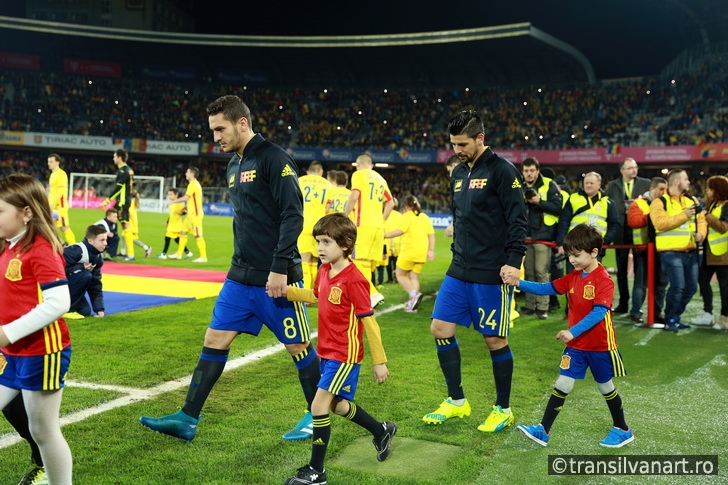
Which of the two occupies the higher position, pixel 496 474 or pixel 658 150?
pixel 658 150

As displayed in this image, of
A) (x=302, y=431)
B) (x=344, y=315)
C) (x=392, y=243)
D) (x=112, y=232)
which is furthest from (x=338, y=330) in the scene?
(x=112, y=232)

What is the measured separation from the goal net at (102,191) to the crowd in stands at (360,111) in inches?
484

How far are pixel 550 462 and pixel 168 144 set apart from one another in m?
49.0

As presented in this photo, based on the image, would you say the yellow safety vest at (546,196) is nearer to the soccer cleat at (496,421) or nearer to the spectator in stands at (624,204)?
the spectator in stands at (624,204)

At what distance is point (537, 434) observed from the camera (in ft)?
15.0

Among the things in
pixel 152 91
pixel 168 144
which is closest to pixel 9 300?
pixel 168 144

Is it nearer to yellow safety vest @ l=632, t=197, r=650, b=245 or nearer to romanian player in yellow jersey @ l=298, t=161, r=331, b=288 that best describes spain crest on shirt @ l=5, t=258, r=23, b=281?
romanian player in yellow jersey @ l=298, t=161, r=331, b=288

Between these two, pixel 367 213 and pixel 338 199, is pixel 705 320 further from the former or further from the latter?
pixel 338 199

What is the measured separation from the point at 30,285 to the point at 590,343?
11.3 ft

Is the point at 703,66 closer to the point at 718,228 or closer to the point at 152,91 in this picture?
the point at 718,228

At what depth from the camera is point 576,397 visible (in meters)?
5.82

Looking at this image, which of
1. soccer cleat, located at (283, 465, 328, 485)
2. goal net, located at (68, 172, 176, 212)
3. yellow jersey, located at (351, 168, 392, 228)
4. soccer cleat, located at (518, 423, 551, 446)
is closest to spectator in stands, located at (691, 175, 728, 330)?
yellow jersey, located at (351, 168, 392, 228)

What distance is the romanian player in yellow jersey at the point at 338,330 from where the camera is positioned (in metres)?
3.83

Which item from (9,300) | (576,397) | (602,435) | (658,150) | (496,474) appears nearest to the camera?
(9,300)
